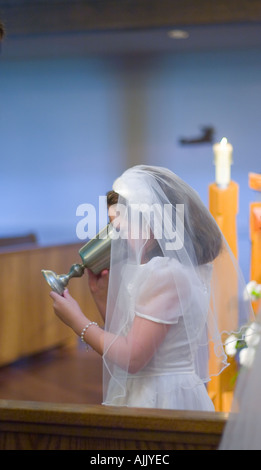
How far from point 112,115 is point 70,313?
22.1 feet

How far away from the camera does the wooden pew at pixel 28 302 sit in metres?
5.45

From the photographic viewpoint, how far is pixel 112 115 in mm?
8594

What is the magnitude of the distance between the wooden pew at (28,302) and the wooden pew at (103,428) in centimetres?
368

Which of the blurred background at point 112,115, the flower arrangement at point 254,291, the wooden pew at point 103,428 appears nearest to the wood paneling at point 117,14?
the blurred background at point 112,115

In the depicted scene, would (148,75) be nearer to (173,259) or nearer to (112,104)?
(112,104)

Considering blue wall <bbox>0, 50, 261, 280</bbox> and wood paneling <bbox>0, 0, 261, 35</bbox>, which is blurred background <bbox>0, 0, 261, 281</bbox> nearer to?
blue wall <bbox>0, 50, 261, 280</bbox>

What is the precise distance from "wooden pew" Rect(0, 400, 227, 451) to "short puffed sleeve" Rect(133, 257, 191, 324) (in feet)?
1.14

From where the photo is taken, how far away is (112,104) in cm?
855

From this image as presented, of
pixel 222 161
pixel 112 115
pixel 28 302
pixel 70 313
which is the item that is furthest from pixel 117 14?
pixel 70 313

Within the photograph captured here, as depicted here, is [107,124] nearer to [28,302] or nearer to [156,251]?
[28,302]

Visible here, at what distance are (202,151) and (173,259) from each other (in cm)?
635

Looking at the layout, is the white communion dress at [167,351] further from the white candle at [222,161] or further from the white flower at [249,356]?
the white candle at [222,161]
